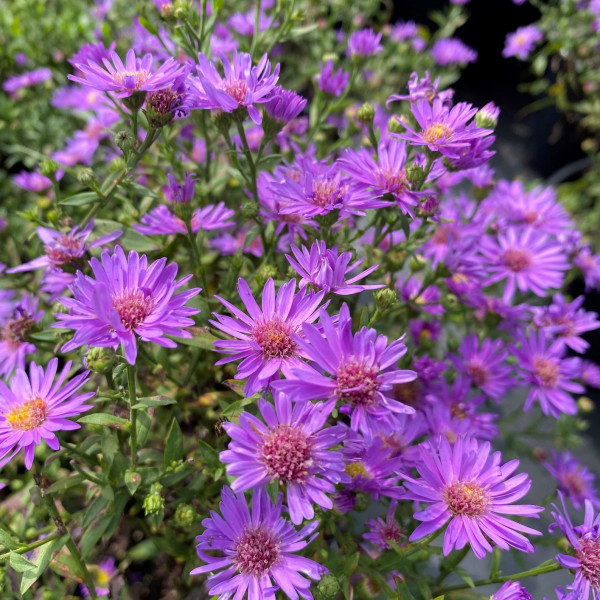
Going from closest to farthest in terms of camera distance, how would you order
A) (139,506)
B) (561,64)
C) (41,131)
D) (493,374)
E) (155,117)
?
(155,117), (139,506), (493,374), (41,131), (561,64)

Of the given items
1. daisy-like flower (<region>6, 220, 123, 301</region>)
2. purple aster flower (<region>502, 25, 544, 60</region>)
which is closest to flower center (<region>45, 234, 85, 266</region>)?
daisy-like flower (<region>6, 220, 123, 301</region>)

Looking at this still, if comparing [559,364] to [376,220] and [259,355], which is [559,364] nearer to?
[376,220]

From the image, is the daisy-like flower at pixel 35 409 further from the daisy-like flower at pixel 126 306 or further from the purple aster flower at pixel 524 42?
Answer: the purple aster flower at pixel 524 42

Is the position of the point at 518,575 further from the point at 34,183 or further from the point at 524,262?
the point at 34,183

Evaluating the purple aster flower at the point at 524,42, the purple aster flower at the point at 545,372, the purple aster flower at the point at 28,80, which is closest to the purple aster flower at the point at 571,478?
the purple aster flower at the point at 545,372

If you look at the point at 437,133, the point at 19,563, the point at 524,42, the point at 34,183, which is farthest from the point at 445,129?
the point at 524,42

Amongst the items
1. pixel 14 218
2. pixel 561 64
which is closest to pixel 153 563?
pixel 14 218

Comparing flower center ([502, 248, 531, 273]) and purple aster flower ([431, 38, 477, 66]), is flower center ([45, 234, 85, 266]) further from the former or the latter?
purple aster flower ([431, 38, 477, 66])
